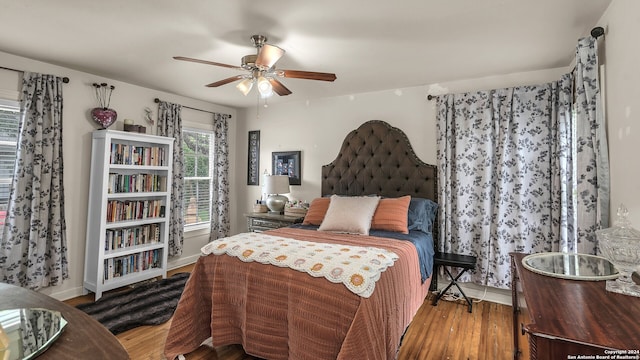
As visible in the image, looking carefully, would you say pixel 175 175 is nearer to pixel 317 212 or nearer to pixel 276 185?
pixel 276 185

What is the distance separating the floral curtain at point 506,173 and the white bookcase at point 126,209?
3439 mm

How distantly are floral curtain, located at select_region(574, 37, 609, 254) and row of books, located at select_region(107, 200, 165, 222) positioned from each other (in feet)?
13.9

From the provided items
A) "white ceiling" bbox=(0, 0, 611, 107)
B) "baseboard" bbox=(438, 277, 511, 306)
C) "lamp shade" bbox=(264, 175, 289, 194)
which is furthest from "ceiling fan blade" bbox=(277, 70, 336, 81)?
"baseboard" bbox=(438, 277, 511, 306)

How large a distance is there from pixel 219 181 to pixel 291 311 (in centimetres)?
335

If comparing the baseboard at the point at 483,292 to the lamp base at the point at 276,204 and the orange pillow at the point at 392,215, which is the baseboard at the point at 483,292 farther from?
the lamp base at the point at 276,204

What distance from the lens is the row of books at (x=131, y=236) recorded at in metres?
3.43

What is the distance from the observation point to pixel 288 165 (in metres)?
4.61

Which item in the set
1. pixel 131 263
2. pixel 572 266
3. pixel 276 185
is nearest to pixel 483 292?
pixel 572 266

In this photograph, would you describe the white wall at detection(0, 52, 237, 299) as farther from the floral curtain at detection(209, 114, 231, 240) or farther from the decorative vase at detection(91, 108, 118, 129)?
the floral curtain at detection(209, 114, 231, 240)

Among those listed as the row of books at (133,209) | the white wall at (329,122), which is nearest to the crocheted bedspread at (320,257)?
the row of books at (133,209)

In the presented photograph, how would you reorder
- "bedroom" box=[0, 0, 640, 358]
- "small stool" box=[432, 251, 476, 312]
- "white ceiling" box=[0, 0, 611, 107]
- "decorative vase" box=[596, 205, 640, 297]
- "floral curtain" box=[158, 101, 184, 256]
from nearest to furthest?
"decorative vase" box=[596, 205, 640, 297] → "bedroom" box=[0, 0, 640, 358] → "white ceiling" box=[0, 0, 611, 107] → "small stool" box=[432, 251, 476, 312] → "floral curtain" box=[158, 101, 184, 256]

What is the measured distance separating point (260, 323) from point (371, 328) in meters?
0.77

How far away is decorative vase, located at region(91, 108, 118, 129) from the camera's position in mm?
3385

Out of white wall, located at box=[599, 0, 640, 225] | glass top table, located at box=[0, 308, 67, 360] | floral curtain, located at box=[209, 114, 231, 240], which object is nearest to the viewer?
glass top table, located at box=[0, 308, 67, 360]
